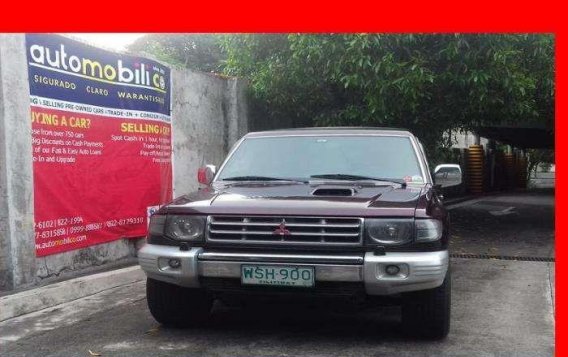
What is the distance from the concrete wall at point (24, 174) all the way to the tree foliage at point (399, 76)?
215cm

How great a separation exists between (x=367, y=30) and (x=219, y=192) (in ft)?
16.2

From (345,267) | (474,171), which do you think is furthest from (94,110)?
(474,171)

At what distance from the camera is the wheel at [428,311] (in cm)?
421

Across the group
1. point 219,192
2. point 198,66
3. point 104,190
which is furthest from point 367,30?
point 198,66

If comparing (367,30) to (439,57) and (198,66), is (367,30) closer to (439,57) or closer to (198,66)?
(439,57)

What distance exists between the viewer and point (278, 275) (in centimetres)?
399

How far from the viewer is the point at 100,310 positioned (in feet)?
18.1

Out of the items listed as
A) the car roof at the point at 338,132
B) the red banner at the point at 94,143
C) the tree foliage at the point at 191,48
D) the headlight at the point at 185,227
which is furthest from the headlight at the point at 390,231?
the tree foliage at the point at 191,48

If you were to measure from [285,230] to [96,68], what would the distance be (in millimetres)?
3912

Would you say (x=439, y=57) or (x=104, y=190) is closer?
→ (x=104, y=190)

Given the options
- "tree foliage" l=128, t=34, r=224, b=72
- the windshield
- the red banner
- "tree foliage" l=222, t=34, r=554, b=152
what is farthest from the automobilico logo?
"tree foliage" l=128, t=34, r=224, b=72

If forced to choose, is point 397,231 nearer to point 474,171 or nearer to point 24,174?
point 24,174

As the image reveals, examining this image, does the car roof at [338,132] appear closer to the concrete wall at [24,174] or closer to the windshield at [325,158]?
the windshield at [325,158]

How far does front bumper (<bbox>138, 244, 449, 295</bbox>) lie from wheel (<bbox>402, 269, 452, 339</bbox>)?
253 mm
